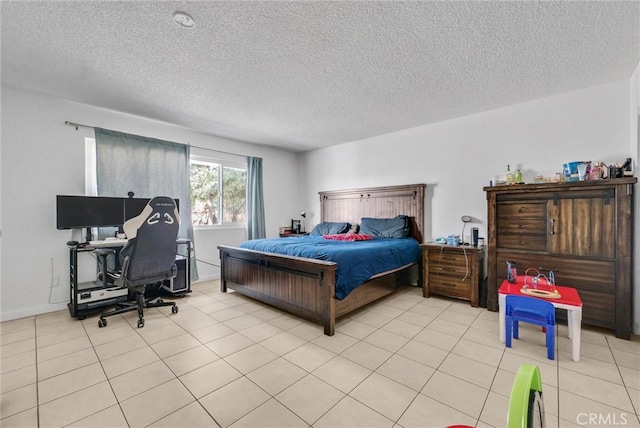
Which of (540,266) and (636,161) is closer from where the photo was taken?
(636,161)

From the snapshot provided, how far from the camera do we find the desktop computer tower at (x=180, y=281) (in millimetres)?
3761

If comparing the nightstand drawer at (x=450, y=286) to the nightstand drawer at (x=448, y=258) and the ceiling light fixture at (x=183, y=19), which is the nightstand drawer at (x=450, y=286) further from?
the ceiling light fixture at (x=183, y=19)

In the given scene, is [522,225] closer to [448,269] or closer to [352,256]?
[448,269]

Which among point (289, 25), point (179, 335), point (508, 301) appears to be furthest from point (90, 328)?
point (508, 301)

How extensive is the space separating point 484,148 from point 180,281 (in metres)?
4.59

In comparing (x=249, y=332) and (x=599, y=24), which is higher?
(x=599, y=24)

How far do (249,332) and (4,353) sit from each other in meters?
1.98

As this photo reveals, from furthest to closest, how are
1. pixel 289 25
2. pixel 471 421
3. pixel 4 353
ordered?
pixel 4 353 → pixel 289 25 → pixel 471 421

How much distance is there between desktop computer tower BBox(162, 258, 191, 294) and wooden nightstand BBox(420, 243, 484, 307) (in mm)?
3293

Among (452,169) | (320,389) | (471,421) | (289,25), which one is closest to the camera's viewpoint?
(471,421)

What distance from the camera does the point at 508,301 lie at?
92.0 inches

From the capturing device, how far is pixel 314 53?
234cm

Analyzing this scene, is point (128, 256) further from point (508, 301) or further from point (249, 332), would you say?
point (508, 301)

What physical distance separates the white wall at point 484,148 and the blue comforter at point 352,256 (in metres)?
0.98
